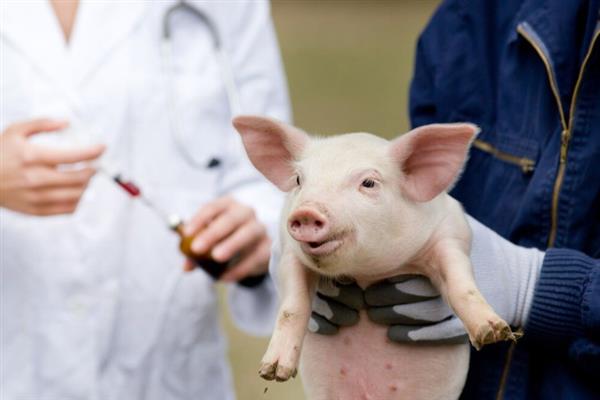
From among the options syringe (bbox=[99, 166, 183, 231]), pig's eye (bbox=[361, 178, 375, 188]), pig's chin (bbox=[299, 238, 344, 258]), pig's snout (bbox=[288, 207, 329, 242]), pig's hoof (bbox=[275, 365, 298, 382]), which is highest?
pig's snout (bbox=[288, 207, 329, 242])

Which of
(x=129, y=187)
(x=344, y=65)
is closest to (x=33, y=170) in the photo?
(x=129, y=187)

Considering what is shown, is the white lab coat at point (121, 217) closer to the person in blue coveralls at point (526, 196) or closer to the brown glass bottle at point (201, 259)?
the brown glass bottle at point (201, 259)

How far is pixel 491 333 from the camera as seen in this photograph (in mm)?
1083

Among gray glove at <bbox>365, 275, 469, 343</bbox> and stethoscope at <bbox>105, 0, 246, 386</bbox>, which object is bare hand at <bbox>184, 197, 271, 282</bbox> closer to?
stethoscope at <bbox>105, 0, 246, 386</bbox>

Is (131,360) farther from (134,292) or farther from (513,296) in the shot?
(513,296)

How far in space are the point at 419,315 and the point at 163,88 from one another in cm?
78

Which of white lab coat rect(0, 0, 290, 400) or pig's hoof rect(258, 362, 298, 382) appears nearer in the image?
pig's hoof rect(258, 362, 298, 382)

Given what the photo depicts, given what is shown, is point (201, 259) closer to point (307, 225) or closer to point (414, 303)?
point (414, 303)

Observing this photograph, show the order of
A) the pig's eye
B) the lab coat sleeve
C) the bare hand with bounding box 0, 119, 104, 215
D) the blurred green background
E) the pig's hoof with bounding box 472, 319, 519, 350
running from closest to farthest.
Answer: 1. the pig's hoof with bounding box 472, 319, 519, 350
2. the pig's eye
3. the bare hand with bounding box 0, 119, 104, 215
4. the lab coat sleeve
5. the blurred green background

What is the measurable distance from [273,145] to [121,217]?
62 cm

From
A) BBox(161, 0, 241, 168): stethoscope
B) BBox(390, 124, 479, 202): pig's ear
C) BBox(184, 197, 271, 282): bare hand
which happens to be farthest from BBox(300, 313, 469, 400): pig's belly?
BBox(161, 0, 241, 168): stethoscope

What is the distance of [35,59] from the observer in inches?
70.3

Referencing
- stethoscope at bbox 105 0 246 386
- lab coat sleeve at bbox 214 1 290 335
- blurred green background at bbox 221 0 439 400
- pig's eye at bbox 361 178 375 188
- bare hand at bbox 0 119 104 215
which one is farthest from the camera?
blurred green background at bbox 221 0 439 400

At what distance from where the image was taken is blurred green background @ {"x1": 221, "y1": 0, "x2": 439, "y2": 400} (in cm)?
640
